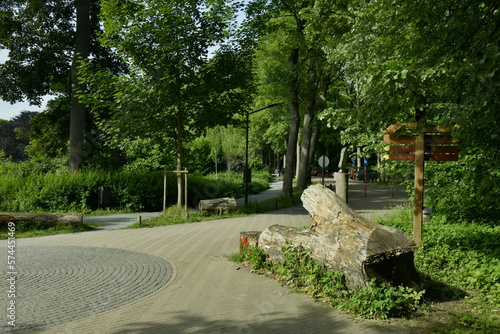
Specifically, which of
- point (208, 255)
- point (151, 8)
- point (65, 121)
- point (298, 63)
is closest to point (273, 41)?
point (298, 63)

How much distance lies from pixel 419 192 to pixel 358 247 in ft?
9.62

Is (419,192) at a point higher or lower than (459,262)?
higher

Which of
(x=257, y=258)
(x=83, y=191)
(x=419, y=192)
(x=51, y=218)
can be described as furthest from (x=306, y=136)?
(x=257, y=258)

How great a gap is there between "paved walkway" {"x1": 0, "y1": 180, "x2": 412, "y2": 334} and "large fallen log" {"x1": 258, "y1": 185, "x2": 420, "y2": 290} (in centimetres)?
64

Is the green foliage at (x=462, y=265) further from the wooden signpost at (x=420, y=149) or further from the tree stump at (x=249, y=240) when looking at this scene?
the tree stump at (x=249, y=240)

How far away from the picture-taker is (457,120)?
561 cm

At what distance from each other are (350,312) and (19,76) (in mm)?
21475

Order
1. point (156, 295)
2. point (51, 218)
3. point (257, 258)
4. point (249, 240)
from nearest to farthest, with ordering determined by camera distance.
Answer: point (156, 295) → point (257, 258) → point (249, 240) → point (51, 218)

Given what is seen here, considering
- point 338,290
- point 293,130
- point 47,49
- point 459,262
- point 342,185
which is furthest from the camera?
point 293,130

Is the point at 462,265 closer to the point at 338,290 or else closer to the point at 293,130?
the point at 338,290

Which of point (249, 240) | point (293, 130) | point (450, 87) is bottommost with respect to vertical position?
point (249, 240)

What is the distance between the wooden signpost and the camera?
7.55 metres

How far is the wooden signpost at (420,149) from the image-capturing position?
7.55 m

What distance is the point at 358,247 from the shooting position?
5285mm
